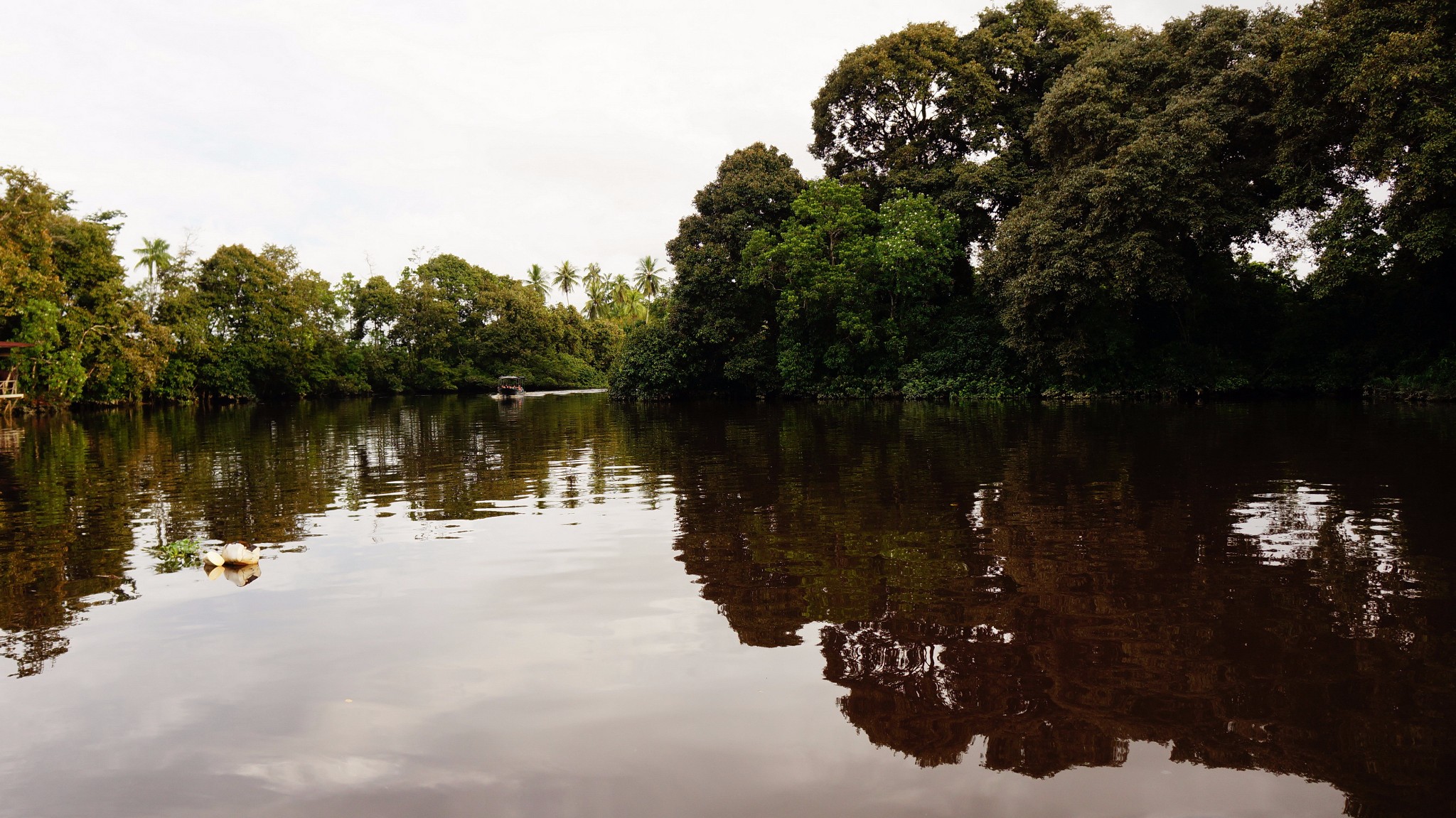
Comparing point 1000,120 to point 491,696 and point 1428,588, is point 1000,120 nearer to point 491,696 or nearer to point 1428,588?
point 1428,588

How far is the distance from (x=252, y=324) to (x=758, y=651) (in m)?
71.4

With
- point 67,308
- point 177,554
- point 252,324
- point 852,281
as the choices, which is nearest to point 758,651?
point 177,554

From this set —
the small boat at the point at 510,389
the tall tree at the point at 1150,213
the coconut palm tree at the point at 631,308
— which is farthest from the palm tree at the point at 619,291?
the tall tree at the point at 1150,213

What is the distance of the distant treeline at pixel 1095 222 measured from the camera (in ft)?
81.3

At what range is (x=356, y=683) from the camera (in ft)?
16.5

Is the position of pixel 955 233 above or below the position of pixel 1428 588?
above

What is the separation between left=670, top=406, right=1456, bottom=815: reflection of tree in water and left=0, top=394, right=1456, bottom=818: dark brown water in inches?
1.2

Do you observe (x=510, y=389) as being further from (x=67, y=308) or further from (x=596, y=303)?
(x=596, y=303)

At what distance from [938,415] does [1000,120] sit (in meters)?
18.8

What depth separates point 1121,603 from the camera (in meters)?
6.09

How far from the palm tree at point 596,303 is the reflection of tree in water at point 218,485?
71.6 m

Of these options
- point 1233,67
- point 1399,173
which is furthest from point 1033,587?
point 1233,67

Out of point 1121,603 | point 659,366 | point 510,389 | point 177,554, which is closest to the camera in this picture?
point 1121,603

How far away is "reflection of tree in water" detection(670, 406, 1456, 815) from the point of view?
4.05 metres
